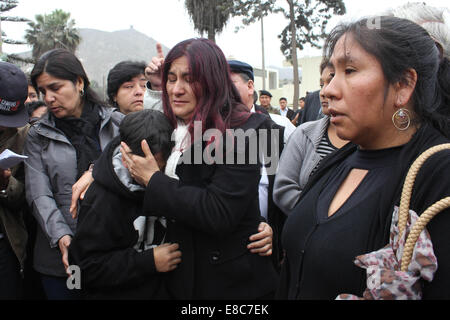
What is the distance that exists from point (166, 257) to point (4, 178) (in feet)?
4.04

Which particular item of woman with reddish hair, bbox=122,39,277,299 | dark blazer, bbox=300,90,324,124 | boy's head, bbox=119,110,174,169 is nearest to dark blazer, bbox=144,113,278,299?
woman with reddish hair, bbox=122,39,277,299

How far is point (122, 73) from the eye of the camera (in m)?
3.17

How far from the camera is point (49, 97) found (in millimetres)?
2311

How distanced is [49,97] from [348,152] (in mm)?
1848

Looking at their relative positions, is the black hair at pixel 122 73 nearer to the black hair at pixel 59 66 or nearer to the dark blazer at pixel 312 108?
the black hair at pixel 59 66

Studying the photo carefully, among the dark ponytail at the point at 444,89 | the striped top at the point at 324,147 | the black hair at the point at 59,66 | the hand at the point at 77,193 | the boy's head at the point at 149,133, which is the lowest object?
the hand at the point at 77,193

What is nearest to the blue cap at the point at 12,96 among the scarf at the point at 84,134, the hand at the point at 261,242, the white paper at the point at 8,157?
the scarf at the point at 84,134

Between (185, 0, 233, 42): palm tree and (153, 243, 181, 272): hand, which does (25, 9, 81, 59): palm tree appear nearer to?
(185, 0, 233, 42): palm tree

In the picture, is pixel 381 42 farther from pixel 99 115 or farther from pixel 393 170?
pixel 99 115

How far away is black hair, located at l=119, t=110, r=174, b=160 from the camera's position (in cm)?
158

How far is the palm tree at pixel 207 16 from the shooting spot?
1945cm

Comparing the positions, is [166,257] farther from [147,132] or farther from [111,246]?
[147,132]

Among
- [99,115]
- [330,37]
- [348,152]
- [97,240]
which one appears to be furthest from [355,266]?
[99,115]

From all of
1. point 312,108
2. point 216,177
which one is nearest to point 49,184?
point 216,177
